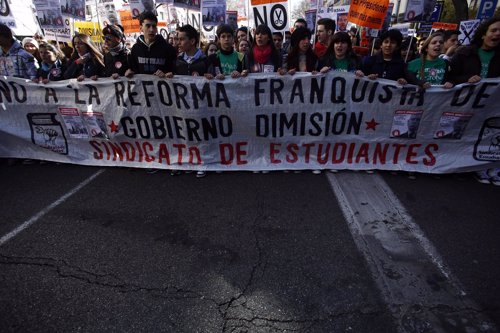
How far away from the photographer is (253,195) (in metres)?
3.59

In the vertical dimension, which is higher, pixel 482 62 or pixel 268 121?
pixel 482 62

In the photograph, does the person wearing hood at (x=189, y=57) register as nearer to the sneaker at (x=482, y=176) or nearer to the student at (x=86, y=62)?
the student at (x=86, y=62)

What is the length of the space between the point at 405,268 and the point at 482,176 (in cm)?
243

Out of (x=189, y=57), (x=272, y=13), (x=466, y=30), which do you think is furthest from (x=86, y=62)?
(x=466, y=30)

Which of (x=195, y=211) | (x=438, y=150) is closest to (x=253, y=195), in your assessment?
(x=195, y=211)

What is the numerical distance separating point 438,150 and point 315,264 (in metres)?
2.69

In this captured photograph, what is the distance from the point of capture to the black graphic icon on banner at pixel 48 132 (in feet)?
14.6

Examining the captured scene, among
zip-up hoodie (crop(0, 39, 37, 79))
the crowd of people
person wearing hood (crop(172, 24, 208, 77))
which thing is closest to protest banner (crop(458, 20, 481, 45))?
the crowd of people

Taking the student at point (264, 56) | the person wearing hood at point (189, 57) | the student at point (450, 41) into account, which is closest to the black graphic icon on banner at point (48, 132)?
the person wearing hood at point (189, 57)

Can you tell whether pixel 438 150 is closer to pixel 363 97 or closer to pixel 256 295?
pixel 363 97

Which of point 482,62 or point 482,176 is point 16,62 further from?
point 482,176

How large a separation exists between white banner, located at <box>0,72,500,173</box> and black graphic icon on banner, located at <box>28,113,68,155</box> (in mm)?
17

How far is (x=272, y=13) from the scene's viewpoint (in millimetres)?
4875

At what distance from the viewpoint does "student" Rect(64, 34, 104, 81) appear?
189 inches
